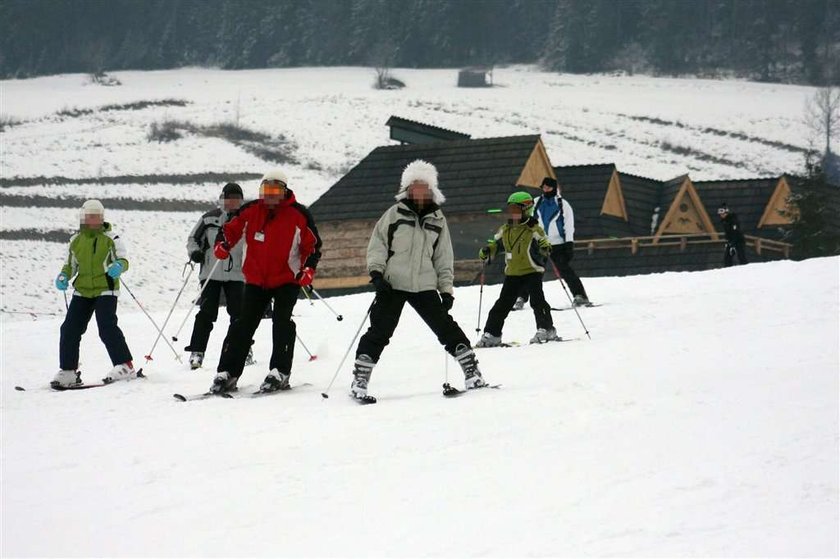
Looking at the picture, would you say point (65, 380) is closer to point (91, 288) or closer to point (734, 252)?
point (91, 288)

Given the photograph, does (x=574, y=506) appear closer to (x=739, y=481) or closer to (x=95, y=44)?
(x=739, y=481)

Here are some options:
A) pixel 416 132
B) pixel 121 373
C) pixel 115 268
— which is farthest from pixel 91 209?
pixel 416 132

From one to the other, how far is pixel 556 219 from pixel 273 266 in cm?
573

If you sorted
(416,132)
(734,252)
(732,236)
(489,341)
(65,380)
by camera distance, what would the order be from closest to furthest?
1. (65,380)
2. (489,341)
3. (732,236)
4. (734,252)
5. (416,132)

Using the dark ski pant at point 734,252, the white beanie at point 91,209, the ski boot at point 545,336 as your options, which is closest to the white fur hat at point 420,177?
the white beanie at point 91,209

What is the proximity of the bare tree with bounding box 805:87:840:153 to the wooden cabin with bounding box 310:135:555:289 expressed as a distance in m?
44.7

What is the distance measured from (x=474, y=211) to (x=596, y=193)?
17.2 feet

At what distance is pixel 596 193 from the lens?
3338 cm

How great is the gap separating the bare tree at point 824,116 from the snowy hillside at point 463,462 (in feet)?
217

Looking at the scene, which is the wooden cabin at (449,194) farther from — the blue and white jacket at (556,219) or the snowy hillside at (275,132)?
the blue and white jacket at (556,219)

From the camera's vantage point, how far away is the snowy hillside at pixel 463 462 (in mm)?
5312

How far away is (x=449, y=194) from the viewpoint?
30672 mm

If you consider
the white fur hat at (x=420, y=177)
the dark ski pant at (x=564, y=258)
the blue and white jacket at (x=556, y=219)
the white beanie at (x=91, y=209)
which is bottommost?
the dark ski pant at (x=564, y=258)

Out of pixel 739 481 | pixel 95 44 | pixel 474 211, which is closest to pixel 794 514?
pixel 739 481
